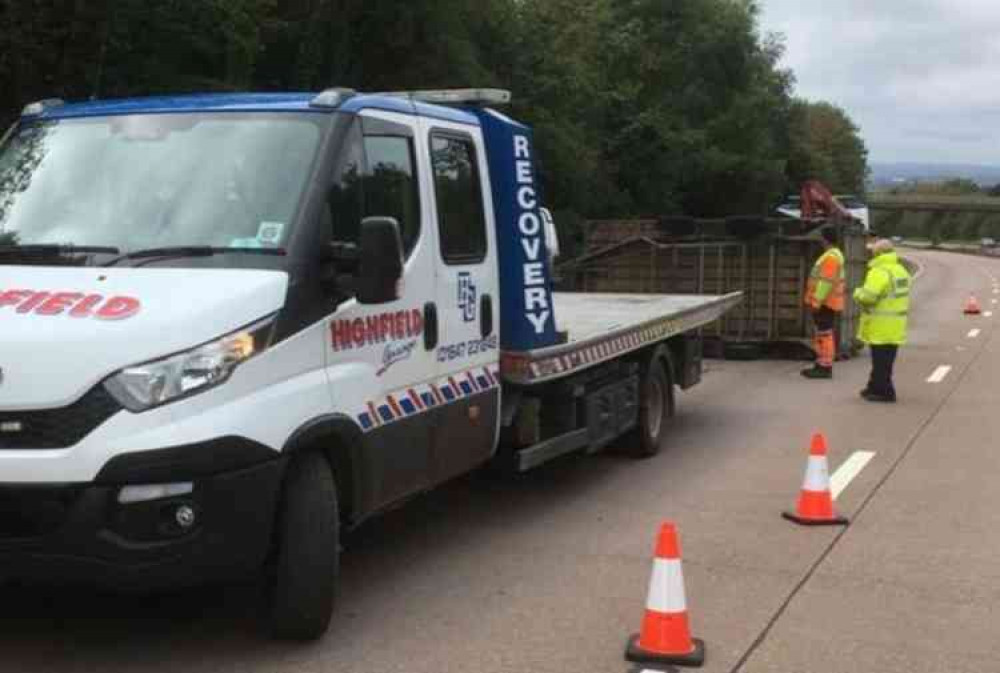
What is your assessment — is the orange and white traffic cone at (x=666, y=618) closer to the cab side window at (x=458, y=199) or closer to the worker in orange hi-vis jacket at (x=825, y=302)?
the cab side window at (x=458, y=199)

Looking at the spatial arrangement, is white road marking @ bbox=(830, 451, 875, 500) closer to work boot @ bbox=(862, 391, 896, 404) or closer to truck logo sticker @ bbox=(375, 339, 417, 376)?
work boot @ bbox=(862, 391, 896, 404)

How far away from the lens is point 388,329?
18.4ft

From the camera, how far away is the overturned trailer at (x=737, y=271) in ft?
55.5

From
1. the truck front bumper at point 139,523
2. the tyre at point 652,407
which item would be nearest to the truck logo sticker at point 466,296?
the truck front bumper at point 139,523

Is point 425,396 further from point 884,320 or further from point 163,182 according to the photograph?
point 884,320

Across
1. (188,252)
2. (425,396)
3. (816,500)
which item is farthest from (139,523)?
(816,500)

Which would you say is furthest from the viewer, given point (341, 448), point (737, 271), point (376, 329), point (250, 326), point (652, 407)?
point (737, 271)

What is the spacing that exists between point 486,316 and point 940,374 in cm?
1106

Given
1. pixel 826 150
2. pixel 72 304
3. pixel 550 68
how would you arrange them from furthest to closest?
pixel 826 150, pixel 550 68, pixel 72 304

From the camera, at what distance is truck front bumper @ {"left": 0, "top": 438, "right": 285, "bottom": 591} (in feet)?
14.3

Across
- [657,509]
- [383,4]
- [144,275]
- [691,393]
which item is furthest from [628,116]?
[144,275]

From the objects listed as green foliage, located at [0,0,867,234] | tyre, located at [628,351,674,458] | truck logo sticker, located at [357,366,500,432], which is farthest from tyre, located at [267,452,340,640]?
green foliage, located at [0,0,867,234]

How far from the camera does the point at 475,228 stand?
6.63m

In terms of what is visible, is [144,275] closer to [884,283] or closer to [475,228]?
[475,228]
